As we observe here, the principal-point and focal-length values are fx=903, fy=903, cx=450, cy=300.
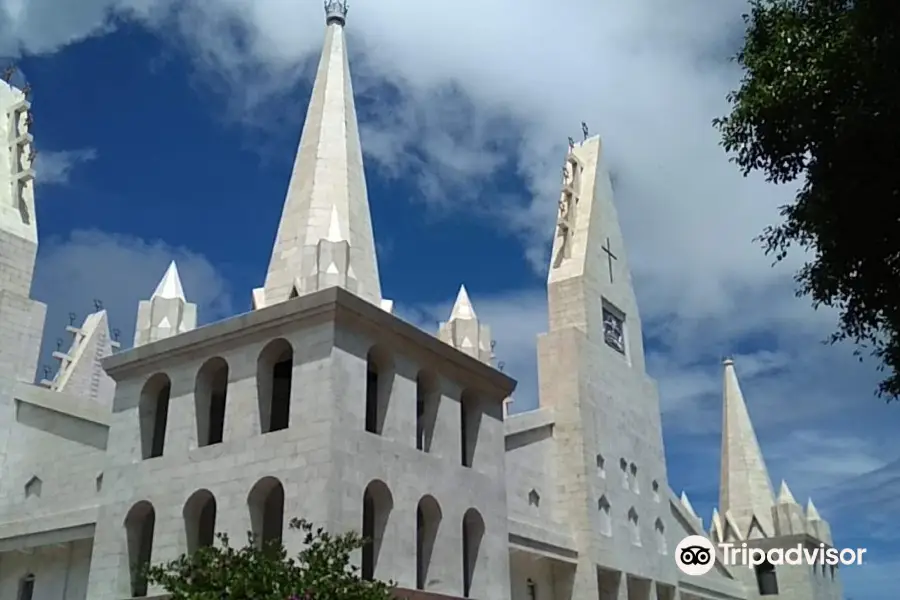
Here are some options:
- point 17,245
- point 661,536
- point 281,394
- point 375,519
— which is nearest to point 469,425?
point 375,519

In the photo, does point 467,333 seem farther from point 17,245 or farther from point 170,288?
point 17,245

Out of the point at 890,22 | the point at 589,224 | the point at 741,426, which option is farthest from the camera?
the point at 741,426

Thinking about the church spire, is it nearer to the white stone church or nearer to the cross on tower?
the white stone church

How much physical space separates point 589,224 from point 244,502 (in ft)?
57.8

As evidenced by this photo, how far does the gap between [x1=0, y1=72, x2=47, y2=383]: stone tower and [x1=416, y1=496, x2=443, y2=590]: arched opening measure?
479 inches

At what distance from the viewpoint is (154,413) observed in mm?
19656

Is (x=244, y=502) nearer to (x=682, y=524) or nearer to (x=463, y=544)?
(x=463, y=544)

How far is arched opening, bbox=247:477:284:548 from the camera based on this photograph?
55.0ft

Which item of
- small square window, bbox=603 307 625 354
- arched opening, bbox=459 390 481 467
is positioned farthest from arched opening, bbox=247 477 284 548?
small square window, bbox=603 307 625 354

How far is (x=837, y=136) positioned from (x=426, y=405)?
11.0m

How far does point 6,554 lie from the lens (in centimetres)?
2280

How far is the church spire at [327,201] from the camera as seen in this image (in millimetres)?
21375

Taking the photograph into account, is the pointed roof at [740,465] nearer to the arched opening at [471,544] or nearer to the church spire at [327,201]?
the arched opening at [471,544]

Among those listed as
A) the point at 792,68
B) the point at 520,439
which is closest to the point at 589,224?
the point at 520,439
